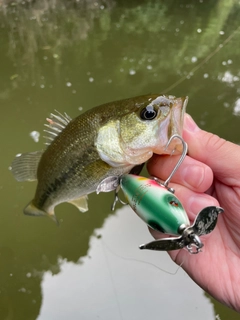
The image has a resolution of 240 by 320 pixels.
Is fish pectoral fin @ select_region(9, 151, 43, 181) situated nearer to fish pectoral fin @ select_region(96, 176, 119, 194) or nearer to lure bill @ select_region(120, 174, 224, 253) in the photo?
fish pectoral fin @ select_region(96, 176, 119, 194)

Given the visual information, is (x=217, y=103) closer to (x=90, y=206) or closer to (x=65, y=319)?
(x=90, y=206)

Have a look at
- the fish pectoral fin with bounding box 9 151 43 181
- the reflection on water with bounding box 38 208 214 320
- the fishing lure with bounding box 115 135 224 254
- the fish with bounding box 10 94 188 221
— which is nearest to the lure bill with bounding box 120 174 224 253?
the fishing lure with bounding box 115 135 224 254

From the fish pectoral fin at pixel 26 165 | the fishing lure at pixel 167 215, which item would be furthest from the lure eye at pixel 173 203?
the fish pectoral fin at pixel 26 165

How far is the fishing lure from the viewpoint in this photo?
77cm

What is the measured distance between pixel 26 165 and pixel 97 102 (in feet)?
6.33

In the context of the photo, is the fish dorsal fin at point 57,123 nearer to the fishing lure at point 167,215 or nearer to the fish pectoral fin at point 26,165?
the fish pectoral fin at point 26,165

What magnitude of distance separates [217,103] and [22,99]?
5.98 ft

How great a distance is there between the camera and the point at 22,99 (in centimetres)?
318

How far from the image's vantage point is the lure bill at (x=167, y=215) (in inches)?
30.1

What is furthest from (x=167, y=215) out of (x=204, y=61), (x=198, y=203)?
(x=204, y=61)

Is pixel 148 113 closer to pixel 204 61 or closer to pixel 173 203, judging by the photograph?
pixel 173 203

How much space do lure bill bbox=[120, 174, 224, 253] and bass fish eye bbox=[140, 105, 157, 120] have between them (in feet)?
0.59

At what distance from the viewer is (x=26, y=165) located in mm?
1272

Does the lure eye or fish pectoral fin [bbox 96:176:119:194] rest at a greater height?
the lure eye
